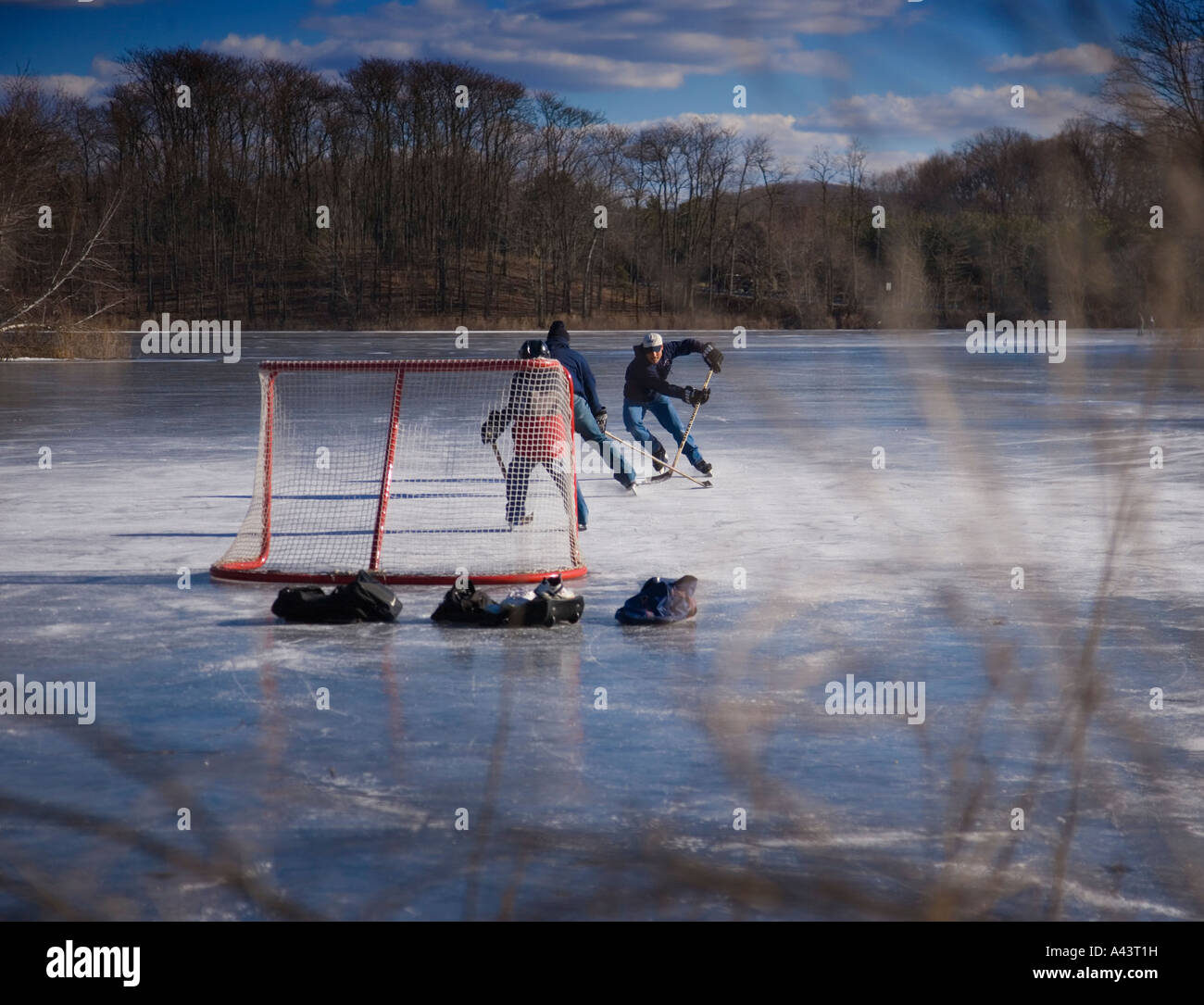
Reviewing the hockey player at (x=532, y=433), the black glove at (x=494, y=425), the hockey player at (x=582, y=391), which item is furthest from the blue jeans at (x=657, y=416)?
the hockey player at (x=532, y=433)

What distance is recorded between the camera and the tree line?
97 centimetres

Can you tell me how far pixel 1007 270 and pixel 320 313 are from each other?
74.2 metres

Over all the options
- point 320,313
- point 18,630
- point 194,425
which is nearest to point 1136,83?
point 18,630

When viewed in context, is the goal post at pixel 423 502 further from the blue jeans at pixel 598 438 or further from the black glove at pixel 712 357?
the black glove at pixel 712 357

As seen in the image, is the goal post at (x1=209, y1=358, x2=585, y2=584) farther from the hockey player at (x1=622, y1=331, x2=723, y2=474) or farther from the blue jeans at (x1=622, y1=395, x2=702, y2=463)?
the hockey player at (x1=622, y1=331, x2=723, y2=474)

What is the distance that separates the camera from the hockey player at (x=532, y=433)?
353 inches

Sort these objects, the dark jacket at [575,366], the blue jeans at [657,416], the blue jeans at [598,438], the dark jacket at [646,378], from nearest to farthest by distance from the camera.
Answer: the dark jacket at [575,366], the blue jeans at [598,438], the dark jacket at [646,378], the blue jeans at [657,416]

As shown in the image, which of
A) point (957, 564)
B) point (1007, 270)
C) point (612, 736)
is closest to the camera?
point (1007, 270)

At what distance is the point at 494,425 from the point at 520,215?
67450mm

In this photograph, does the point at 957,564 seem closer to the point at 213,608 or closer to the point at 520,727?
the point at 520,727

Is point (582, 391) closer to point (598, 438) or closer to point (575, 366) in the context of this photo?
point (575, 366)

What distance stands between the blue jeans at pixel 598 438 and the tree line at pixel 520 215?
1.31m

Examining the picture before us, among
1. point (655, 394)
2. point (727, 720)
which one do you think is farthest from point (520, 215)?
point (727, 720)

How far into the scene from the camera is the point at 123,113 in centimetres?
7356
